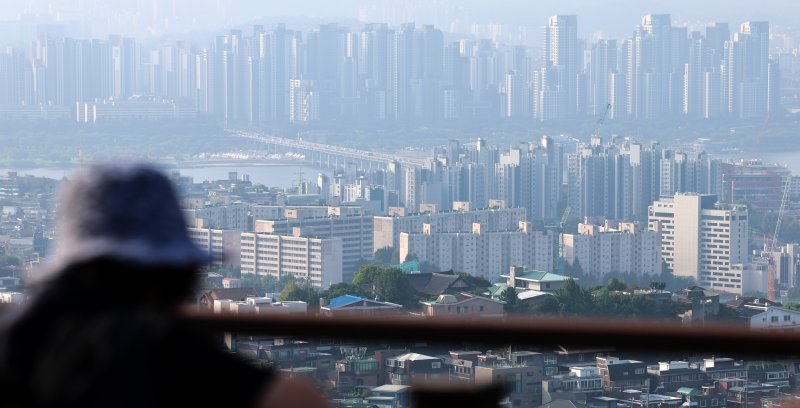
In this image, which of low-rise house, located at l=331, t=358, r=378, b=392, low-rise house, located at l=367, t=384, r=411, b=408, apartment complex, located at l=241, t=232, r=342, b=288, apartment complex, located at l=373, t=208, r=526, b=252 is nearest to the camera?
low-rise house, located at l=367, t=384, r=411, b=408

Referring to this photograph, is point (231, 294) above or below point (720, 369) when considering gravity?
above

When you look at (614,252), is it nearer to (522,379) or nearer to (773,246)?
(773,246)

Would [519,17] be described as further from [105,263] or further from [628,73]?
[105,263]

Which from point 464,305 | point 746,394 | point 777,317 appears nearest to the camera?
point 746,394

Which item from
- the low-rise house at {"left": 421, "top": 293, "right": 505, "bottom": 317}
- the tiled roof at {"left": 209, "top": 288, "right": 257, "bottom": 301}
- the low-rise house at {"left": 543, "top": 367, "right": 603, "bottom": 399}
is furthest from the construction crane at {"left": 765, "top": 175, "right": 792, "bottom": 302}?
the low-rise house at {"left": 543, "top": 367, "right": 603, "bottom": 399}

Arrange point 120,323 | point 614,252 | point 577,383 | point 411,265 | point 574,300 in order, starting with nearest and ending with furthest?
point 120,323, point 577,383, point 574,300, point 411,265, point 614,252

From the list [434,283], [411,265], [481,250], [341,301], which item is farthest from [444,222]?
[341,301]

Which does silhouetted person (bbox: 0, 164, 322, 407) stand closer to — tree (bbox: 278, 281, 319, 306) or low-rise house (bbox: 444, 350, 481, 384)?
low-rise house (bbox: 444, 350, 481, 384)
